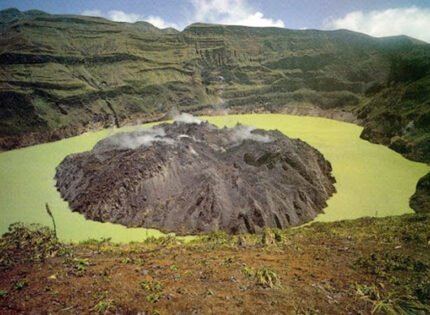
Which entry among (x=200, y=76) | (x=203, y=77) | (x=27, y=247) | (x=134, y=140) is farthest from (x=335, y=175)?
(x=203, y=77)

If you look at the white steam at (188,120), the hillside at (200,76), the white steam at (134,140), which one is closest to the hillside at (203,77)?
the hillside at (200,76)

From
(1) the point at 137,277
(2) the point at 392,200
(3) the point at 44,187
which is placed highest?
(1) the point at 137,277

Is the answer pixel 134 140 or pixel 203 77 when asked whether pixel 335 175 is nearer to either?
pixel 134 140

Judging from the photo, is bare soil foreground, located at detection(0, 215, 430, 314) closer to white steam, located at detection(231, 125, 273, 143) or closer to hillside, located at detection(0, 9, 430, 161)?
white steam, located at detection(231, 125, 273, 143)

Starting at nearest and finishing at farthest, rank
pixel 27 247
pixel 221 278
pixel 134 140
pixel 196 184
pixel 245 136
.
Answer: pixel 221 278, pixel 27 247, pixel 196 184, pixel 134 140, pixel 245 136

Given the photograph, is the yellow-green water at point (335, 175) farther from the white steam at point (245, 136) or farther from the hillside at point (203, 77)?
the white steam at point (245, 136)

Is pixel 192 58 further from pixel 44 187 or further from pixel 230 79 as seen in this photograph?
pixel 44 187

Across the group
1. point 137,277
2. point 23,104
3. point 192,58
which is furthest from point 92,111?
point 137,277
